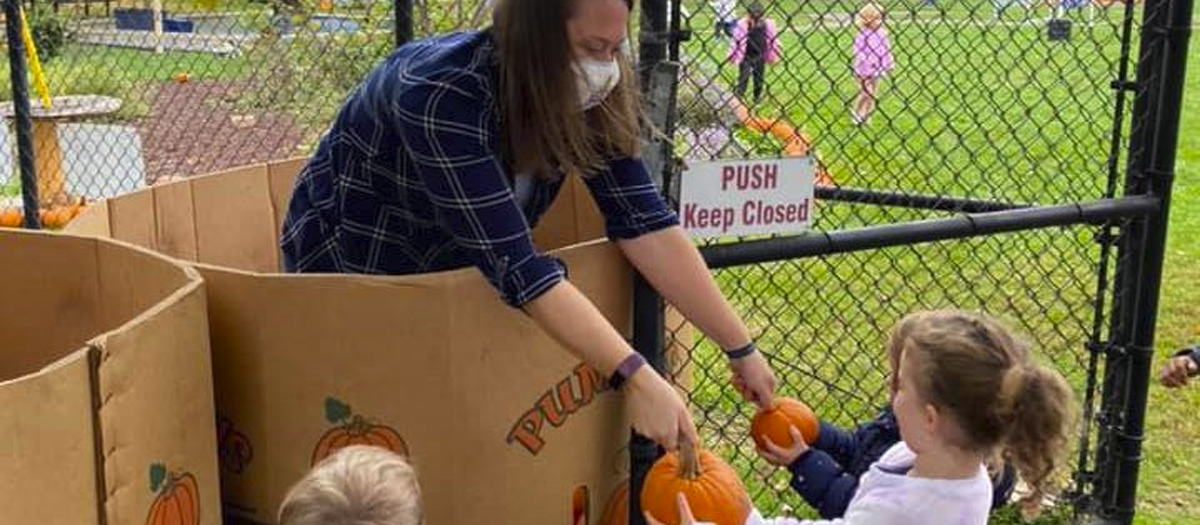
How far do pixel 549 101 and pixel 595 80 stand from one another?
0.10m

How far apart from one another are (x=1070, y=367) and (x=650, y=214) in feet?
10.0

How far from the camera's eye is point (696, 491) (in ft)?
8.68

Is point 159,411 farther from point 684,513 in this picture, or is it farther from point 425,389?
point 684,513

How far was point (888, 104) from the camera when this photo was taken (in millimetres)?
13484

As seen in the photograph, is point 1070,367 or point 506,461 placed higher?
point 506,461

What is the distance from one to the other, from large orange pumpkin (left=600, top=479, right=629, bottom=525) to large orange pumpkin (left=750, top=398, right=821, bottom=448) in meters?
0.31

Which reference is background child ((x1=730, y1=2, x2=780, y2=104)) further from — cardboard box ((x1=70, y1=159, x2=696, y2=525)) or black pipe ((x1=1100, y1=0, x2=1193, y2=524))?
cardboard box ((x1=70, y1=159, x2=696, y2=525))

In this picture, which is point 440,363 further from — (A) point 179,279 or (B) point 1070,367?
(B) point 1070,367

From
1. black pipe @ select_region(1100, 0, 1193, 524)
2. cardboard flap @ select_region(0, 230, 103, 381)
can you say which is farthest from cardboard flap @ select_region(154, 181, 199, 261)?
black pipe @ select_region(1100, 0, 1193, 524)

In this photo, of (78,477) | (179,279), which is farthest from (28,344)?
(78,477)

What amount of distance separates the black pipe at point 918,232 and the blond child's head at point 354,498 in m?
1.23

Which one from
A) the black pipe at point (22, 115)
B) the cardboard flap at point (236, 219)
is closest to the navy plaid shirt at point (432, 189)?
the cardboard flap at point (236, 219)

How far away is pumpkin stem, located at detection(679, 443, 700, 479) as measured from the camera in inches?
102

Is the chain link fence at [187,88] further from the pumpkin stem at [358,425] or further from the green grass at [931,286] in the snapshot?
the pumpkin stem at [358,425]
